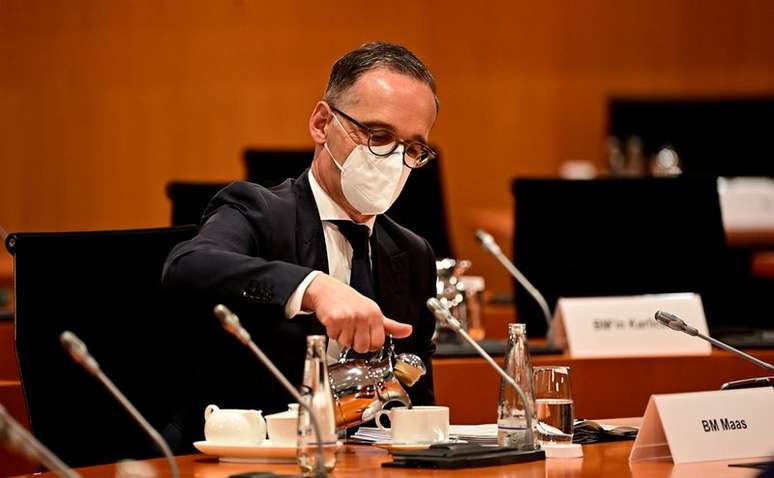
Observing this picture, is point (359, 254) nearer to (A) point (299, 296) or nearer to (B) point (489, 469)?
(A) point (299, 296)

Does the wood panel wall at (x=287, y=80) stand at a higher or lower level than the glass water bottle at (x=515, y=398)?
higher

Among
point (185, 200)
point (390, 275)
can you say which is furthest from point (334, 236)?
point (185, 200)

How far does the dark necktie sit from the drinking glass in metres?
0.63

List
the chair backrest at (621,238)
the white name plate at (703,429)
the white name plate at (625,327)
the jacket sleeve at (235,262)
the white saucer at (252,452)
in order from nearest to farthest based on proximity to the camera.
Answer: the white saucer at (252,452)
the white name plate at (703,429)
the jacket sleeve at (235,262)
the white name plate at (625,327)
the chair backrest at (621,238)

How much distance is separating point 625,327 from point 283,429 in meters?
1.89

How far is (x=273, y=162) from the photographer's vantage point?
5.47 m

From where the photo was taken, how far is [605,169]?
28.9 ft

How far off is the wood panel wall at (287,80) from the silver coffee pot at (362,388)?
5.96 m

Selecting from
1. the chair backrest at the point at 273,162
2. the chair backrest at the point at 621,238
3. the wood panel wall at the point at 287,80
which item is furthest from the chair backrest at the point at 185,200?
the wood panel wall at the point at 287,80

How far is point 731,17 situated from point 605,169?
146cm

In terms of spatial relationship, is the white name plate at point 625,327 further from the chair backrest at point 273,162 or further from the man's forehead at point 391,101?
the chair backrest at point 273,162

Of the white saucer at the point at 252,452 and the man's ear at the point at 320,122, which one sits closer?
the white saucer at the point at 252,452

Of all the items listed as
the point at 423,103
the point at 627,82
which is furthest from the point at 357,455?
the point at 627,82

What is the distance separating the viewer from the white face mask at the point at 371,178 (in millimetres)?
2846
